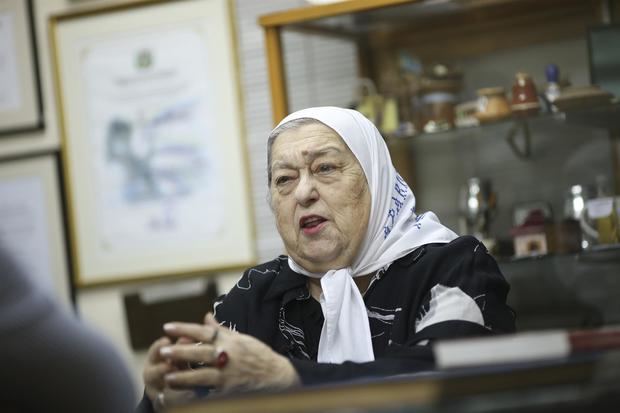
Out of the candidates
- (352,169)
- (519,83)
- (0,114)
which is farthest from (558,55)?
(0,114)

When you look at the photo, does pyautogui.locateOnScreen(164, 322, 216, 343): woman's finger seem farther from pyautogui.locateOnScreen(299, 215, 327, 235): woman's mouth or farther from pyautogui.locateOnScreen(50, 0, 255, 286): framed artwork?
pyautogui.locateOnScreen(50, 0, 255, 286): framed artwork

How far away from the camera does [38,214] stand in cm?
382

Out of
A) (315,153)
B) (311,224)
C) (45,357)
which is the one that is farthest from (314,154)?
(45,357)

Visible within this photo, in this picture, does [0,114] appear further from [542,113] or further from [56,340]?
[56,340]

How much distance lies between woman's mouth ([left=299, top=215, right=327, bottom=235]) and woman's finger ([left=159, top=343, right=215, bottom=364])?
1.62 feet

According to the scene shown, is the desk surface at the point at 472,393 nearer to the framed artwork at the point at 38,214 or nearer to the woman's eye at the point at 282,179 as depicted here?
the woman's eye at the point at 282,179

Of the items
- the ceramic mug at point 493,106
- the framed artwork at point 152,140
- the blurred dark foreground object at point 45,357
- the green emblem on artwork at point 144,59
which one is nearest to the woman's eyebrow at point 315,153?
the blurred dark foreground object at point 45,357

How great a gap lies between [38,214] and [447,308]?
2.55 m

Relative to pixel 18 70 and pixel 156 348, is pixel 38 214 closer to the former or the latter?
pixel 18 70

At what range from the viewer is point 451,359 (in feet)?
2.97

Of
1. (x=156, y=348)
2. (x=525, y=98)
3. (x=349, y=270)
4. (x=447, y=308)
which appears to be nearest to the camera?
(x=156, y=348)

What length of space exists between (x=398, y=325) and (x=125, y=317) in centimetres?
216

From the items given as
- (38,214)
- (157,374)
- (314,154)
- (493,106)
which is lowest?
(157,374)

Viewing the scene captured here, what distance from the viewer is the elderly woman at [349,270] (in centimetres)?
169
